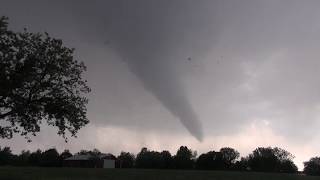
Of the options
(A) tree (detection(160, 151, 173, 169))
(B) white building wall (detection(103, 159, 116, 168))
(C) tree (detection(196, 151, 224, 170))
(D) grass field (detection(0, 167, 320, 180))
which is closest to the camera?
(D) grass field (detection(0, 167, 320, 180))

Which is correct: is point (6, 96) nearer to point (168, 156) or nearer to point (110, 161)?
point (168, 156)

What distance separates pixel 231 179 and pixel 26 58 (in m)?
32.5

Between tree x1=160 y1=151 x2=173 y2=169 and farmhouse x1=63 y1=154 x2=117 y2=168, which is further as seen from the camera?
farmhouse x1=63 y1=154 x2=117 y2=168

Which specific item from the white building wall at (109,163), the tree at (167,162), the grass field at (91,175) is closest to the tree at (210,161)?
the tree at (167,162)

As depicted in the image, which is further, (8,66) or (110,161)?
(110,161)

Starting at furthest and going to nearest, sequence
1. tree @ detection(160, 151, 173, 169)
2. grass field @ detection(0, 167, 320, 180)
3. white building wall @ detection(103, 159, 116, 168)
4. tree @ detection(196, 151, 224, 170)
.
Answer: white building wall @ detection(103, 159, 116, 168)
tree @ detection(196, 151, 224, 170)
tree @ detection(160, 151, 173, 169)
grass field @ detection(0, 167, 320, 180)

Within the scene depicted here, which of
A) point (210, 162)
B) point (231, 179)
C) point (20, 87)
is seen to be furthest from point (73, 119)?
point (210, 162)

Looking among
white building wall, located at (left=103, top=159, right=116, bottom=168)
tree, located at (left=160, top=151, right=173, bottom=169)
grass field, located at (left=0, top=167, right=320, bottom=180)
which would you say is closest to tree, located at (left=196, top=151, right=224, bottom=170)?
tree, located at (left=160, top=151, right=173, bottom=169)

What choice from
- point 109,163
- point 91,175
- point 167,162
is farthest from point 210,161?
point 91,175

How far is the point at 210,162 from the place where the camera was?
154625 millimetres

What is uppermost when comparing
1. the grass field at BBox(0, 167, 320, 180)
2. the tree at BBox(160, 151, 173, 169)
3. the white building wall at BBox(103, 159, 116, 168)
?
the white building wall at BBox(103, 159, 116, 168)

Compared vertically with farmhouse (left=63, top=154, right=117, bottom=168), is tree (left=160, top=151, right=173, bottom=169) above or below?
below

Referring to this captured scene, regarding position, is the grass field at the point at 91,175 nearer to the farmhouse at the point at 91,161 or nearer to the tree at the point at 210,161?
the tree at the point at 210,161

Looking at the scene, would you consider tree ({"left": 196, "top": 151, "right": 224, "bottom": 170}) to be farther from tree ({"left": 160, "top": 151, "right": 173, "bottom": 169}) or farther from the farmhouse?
the farmhouse
